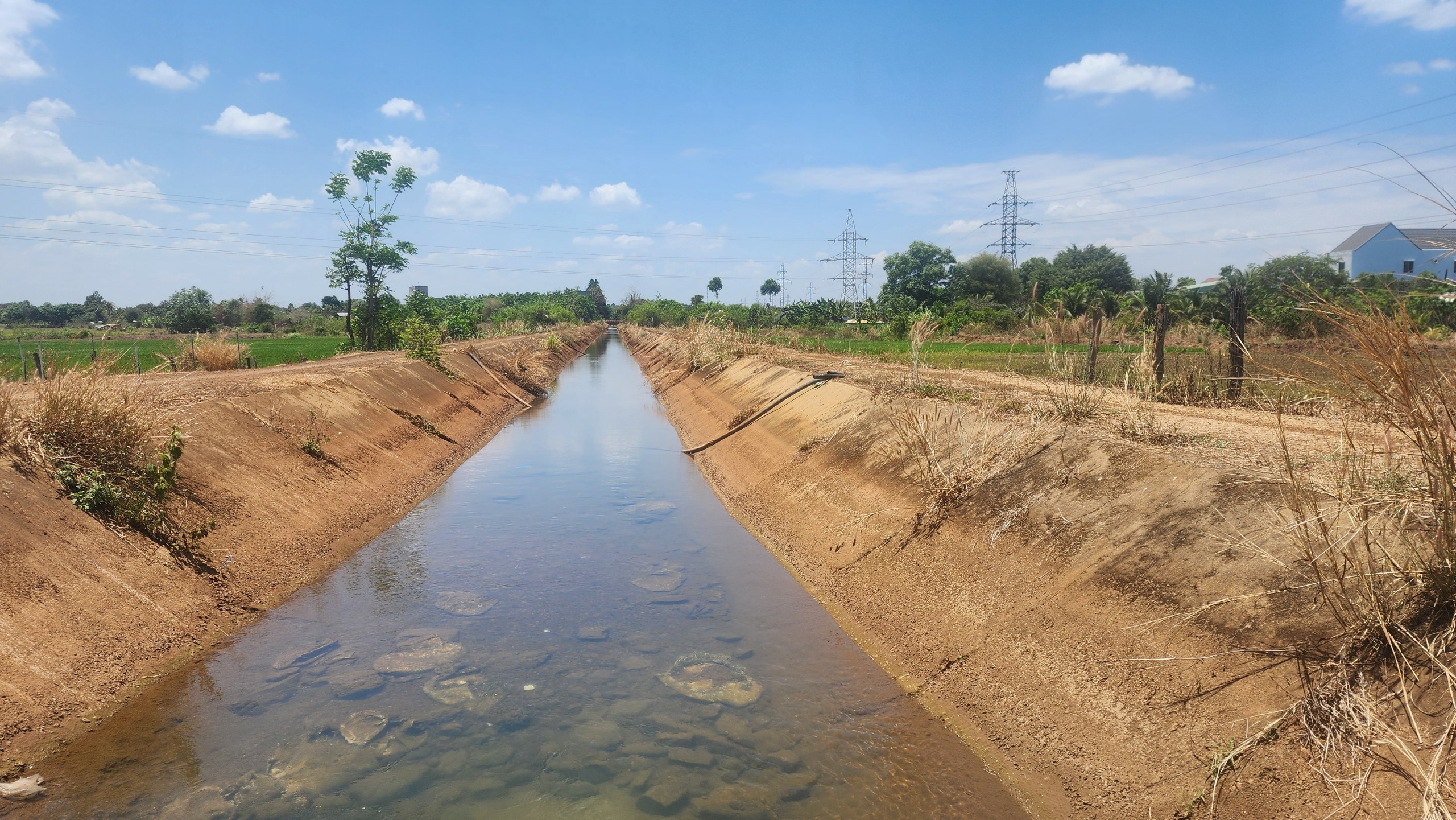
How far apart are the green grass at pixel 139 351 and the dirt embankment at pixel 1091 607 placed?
15.8 metres

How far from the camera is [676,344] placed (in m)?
39.8

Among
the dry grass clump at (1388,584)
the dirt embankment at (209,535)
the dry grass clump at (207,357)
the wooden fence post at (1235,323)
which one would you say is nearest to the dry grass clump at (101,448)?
the dirt embankment at (209,535)

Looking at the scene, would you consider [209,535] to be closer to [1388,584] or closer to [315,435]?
[315,435]

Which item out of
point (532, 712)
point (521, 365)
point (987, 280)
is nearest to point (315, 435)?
point (532, 712)

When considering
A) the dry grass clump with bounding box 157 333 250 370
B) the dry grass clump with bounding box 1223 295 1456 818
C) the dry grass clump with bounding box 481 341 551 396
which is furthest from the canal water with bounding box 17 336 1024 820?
the dry grass clump with bounding box 481 341 551 396

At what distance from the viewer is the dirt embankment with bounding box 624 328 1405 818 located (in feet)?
14.4

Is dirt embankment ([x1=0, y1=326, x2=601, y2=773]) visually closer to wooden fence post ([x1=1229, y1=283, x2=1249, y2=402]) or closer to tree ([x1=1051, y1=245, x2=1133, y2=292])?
wooden fence post ([x1=1229, y1=283, x2=1249, y2=402])

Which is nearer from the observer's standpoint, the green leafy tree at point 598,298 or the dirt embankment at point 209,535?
the dirt embankment at point 209,535

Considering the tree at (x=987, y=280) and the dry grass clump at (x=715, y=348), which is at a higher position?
the tree at (x=987, y=280)

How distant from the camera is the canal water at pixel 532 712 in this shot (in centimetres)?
488

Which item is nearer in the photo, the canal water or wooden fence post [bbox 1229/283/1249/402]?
the canal water

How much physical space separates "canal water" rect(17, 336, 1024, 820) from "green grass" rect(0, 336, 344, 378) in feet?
40.3

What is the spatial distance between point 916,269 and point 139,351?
61323mm

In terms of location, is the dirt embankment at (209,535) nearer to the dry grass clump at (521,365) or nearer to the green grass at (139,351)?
the green grass at (139,351)
